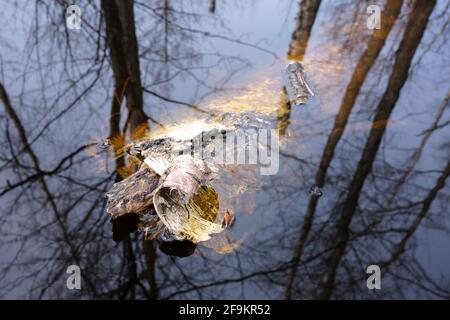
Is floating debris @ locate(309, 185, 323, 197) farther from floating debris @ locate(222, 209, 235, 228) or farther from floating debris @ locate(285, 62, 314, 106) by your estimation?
floating debris @ locate(285, 62, 314, 106)

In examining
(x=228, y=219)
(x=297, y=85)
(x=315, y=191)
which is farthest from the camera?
(x=297, y=85)

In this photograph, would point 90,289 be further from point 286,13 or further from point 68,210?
point 286,13

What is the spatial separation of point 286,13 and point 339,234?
2.58m

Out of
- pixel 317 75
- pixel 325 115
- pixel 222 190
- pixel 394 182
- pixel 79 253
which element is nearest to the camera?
pixel 79 253

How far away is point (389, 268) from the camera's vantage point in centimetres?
214

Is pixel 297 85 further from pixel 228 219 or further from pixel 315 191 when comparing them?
pixel 228 219

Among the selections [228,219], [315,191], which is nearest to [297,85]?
[315,191]

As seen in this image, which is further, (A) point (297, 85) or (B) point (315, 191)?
(A) point (297, 85)

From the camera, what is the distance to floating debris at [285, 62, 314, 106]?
295 cm

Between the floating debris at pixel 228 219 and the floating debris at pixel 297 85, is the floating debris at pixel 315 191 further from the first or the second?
the floating debris at pixel 297 85

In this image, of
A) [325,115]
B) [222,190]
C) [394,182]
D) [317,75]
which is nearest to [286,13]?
[317,75]

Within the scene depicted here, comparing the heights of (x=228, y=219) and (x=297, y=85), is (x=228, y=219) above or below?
below

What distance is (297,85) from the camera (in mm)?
3070
